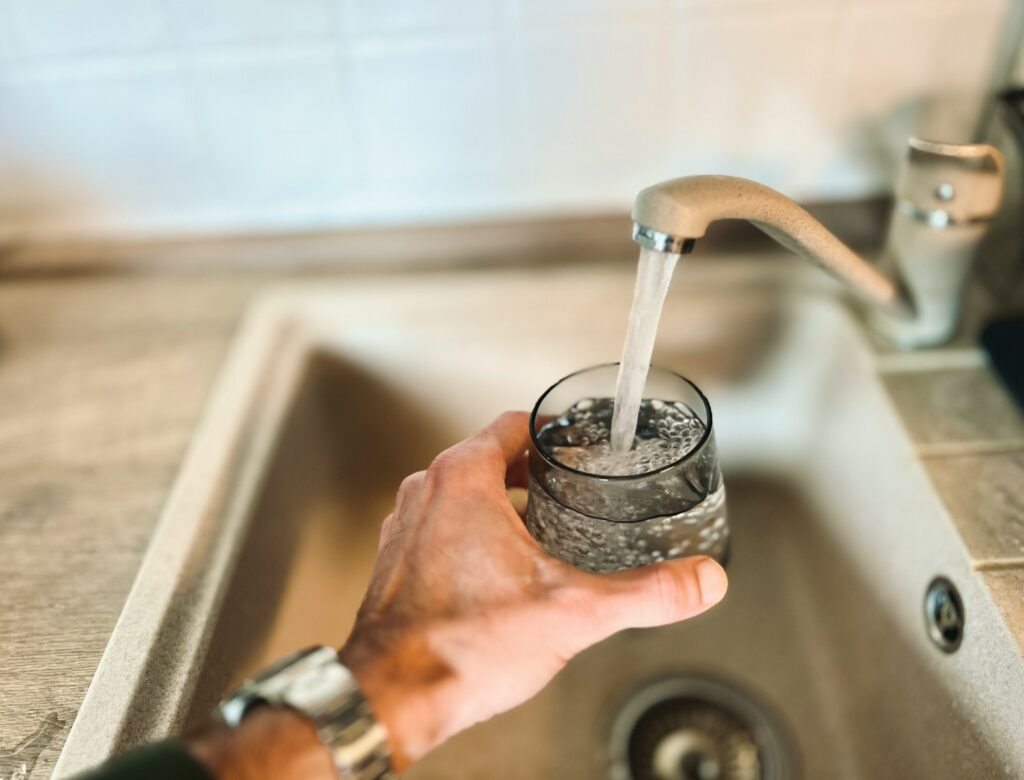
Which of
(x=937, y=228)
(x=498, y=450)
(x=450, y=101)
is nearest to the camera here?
(x=498, y=450)

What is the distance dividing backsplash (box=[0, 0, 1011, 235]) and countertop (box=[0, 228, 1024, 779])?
0.30ft

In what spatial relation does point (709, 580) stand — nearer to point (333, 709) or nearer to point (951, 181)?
point (333, 709)

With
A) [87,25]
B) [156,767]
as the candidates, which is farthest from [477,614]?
[87,25]

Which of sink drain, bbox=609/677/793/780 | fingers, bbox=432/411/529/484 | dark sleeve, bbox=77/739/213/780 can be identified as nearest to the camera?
dark sleeve, bbox=77/739/213/780

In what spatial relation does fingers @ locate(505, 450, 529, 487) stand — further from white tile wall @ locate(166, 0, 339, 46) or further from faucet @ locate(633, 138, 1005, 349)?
white tile wall @ locate(166, 0, 339, 46)

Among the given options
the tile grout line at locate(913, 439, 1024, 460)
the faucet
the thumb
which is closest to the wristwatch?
the thumb

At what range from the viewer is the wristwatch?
14.2 inches

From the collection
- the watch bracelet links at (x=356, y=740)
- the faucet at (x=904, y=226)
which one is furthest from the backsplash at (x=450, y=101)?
the watch bracelet links at (x=356, y=740)

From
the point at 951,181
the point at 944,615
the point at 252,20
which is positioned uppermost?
the point at 252,20

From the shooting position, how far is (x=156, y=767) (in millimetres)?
332

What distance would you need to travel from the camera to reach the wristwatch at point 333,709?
0.36 m

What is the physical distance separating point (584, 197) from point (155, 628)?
0.50 metres

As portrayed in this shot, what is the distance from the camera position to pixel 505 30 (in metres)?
0.64

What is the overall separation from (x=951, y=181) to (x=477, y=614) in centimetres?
42
